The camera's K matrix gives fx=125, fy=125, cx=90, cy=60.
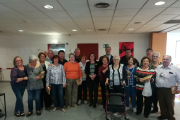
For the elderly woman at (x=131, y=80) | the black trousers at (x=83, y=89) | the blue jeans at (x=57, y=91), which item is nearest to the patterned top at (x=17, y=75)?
the blue jeans at (x=57, y=91)

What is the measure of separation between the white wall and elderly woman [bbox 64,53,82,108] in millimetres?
3837

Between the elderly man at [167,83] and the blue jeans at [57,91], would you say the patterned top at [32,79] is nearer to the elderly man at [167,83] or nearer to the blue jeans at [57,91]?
the blue jeans at [57,91]

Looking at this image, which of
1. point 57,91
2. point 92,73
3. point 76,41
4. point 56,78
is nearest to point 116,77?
point 92,73

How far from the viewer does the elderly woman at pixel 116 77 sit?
10.3ft

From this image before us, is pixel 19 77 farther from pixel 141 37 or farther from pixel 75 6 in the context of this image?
pixel 141 37

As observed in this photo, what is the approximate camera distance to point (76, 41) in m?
7.26

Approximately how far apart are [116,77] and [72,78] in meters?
1.24

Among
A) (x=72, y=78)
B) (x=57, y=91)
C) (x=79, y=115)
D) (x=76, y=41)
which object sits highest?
(x=76, y=41)

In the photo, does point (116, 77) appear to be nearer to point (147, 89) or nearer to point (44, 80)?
point (147, 89)

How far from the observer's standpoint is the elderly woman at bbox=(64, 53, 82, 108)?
351 cm

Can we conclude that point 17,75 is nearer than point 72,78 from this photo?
Yes

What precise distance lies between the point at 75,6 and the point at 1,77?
282 inches

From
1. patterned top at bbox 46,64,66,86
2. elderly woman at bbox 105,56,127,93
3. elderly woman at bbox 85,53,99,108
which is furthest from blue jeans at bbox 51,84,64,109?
elderly woman at bbox 105,56,127,93

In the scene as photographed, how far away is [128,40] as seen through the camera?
7090 mm
